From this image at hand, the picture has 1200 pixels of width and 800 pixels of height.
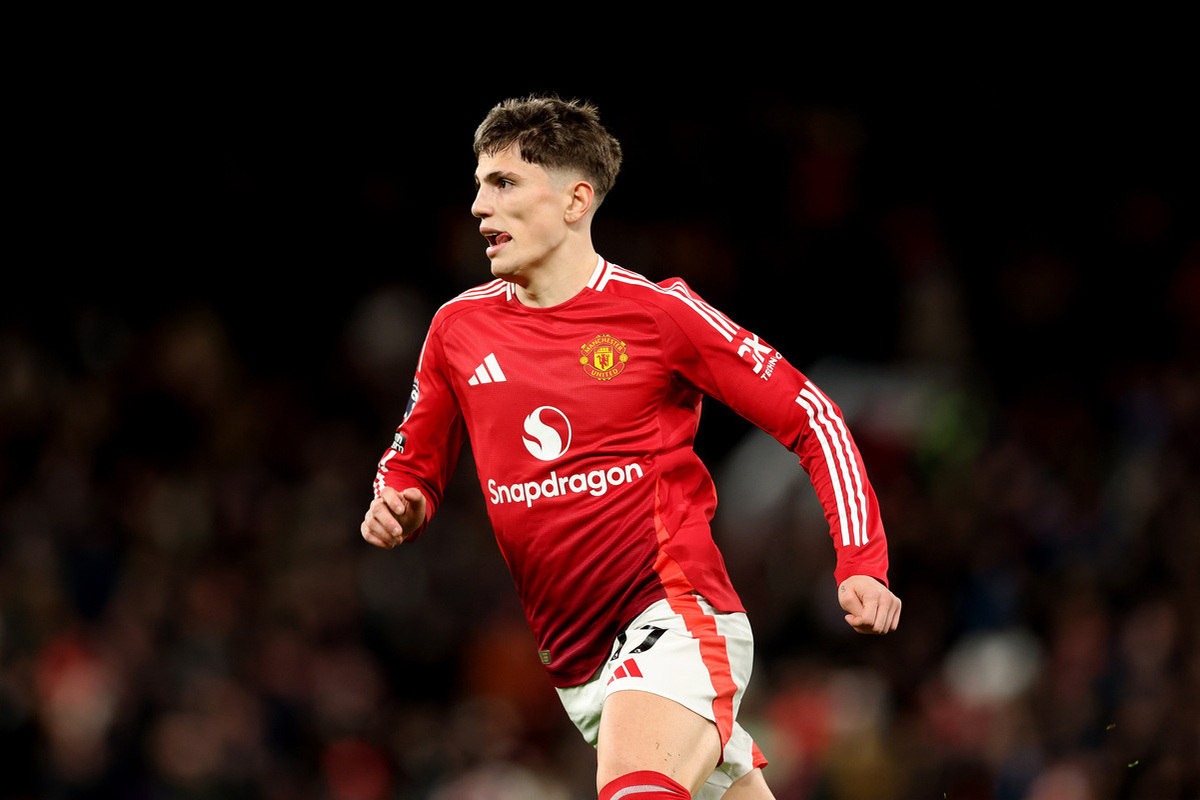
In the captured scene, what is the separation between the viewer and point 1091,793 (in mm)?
6895

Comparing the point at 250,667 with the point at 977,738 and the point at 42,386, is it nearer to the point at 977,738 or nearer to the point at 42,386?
the point at 42,386

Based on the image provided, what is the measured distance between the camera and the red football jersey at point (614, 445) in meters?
3.89

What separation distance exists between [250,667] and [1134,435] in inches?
225

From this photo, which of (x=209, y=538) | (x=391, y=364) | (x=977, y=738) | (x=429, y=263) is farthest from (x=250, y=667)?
(x=977, y=738)

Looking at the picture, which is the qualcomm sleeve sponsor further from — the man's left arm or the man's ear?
the man's ear

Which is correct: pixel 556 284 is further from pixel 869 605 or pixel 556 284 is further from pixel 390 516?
pixel 869 605

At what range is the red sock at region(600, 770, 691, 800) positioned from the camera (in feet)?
11.3

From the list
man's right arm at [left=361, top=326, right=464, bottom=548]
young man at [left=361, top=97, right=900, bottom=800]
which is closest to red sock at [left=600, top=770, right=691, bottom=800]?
young man at [left=361, top=97, right=900, bottom=800]

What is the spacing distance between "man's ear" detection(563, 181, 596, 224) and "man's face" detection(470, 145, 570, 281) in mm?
30

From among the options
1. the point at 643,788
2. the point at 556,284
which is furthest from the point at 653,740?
the point at 556,284

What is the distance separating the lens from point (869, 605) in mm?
3564

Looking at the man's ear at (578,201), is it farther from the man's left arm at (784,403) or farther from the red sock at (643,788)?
the red sock at (643,788)

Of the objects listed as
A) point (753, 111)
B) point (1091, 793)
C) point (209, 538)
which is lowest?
point (1091, 793)

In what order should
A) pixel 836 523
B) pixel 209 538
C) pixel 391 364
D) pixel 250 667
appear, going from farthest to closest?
1. pixel 391 364
2. pixel 209 538
3. pixel 250 667
4. pixel 836 523
